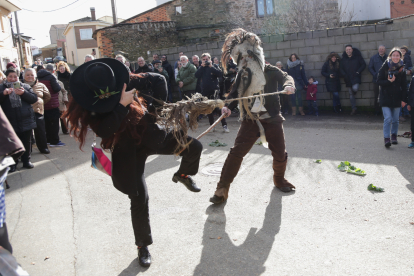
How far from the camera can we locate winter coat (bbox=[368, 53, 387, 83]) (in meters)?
10.6

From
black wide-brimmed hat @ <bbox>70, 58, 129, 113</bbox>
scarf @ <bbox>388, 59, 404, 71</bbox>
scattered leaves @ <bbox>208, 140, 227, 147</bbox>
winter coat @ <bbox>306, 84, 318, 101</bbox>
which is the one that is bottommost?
scattered leaves @ <bbox>208, 140, 227, 147</bbox>

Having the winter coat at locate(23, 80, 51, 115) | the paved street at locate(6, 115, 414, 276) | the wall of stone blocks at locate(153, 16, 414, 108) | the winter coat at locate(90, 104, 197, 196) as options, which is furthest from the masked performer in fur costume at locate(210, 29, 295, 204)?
the wall of stone blocks at locate(153, 16, 414, 108)

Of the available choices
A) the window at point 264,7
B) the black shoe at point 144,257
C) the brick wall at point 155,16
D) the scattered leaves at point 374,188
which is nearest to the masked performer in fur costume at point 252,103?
the scattered leaves at point 374,188

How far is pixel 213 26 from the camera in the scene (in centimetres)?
2148

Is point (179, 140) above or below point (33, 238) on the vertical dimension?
above

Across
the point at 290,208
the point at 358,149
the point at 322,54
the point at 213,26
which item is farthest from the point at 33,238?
the point at 213,26

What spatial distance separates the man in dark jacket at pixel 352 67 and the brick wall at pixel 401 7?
20.1 meters

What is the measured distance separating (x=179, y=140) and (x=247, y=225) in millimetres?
1403

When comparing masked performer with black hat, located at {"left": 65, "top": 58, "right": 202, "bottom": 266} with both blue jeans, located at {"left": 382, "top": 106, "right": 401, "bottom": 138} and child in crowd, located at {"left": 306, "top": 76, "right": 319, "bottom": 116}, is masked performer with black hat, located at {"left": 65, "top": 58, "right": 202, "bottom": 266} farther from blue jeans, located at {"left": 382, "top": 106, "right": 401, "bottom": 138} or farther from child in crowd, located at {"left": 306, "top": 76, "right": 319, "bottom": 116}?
child in crowd, located at {"left": 306, "top": 76, "right": 319, "bottom": 116}

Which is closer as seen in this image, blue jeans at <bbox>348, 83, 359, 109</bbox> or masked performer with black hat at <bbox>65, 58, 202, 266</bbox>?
masked performer with black hat at <bbox>65, 58, 202, 266</bbox>

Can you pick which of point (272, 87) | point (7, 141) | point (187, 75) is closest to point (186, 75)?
point (187, 75)

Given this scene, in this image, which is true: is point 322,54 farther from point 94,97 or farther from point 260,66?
point 94,97

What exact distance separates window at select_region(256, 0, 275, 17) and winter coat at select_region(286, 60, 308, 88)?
1000 cm

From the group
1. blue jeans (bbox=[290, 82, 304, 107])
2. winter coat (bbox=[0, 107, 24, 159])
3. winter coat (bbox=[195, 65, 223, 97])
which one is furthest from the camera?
blue jeans (bbox=[290, 82, 304, 107])
